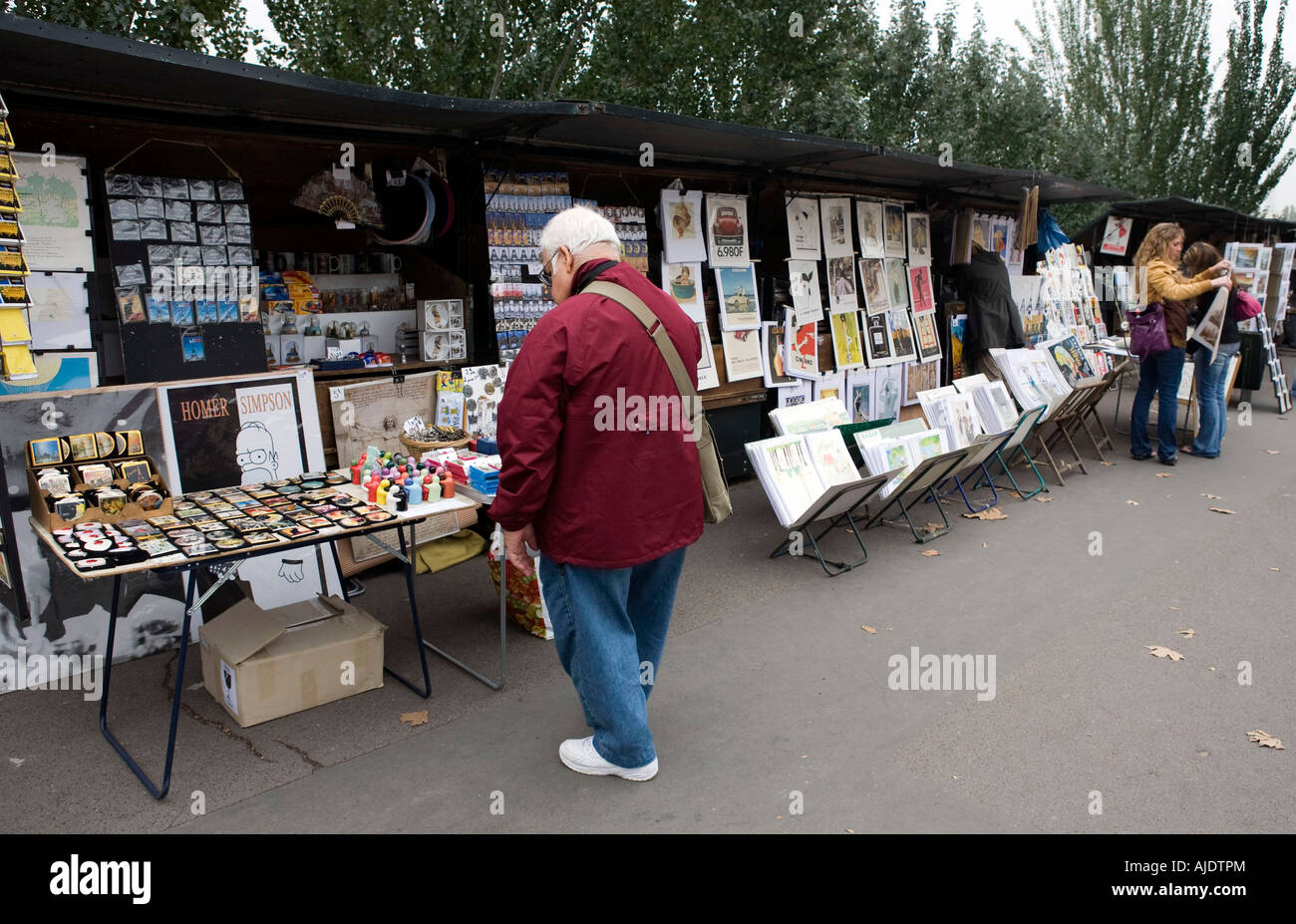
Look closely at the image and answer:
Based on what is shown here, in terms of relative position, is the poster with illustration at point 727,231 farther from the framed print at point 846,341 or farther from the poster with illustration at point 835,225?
the framed print at point 846,341

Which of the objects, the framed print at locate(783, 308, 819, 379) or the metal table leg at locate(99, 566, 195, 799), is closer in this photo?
the metal table leg at locate(99, 566, 195, 799)

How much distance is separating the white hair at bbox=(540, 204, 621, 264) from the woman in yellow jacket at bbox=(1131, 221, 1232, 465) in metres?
6.76

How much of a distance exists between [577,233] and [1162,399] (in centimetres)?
724

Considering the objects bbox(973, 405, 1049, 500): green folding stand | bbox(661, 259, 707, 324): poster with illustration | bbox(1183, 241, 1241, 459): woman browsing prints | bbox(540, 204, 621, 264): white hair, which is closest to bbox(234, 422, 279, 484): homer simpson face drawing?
bbox(540, 204, 621, 264): white hair

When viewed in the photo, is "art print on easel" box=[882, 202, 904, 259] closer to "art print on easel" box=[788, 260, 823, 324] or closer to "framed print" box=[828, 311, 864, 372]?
"framed print" box=[828, 311, 864, 372]

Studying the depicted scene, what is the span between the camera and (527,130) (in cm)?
531

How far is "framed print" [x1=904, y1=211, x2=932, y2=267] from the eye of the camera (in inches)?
349

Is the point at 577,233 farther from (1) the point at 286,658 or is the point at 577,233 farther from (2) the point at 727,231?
(2) the point at 727,231

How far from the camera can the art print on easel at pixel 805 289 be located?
301 inches

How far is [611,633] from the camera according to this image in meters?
3.17

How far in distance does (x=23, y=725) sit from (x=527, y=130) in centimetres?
378

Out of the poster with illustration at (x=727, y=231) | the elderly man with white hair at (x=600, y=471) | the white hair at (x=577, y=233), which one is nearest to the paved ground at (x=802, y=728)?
the elderly man with white hair at (x=600, y=471)

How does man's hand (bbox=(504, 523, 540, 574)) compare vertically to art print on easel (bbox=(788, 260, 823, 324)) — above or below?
below
